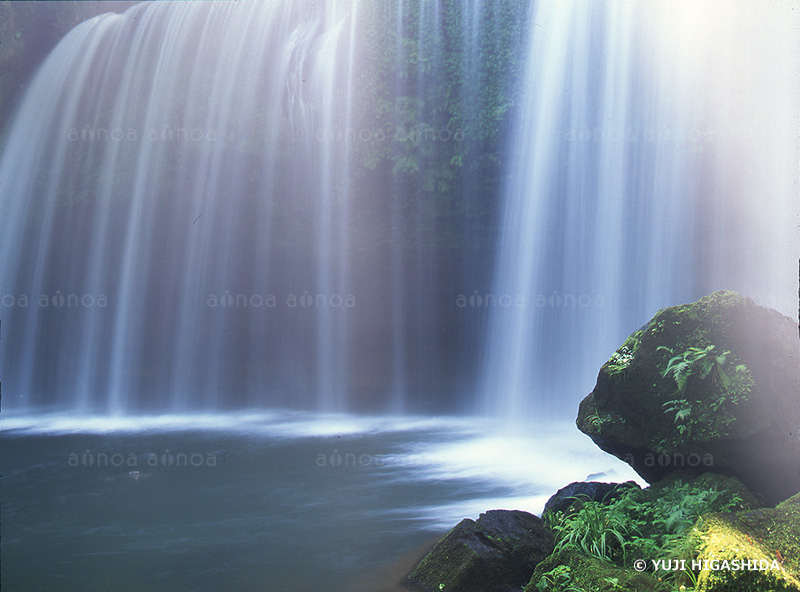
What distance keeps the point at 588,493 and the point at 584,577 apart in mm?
1691

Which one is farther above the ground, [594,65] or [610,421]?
[594,65]

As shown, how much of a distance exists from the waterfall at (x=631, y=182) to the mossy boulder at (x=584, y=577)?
6971 millimetres

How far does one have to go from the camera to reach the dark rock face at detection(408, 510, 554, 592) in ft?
12.8

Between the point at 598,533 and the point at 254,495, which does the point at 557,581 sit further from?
the point at 254,495

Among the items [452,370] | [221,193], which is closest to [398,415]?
[452,370]

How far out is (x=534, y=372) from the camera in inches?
421

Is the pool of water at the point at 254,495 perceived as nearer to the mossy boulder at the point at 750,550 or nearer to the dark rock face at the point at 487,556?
the dark rock face at the point at 487,556

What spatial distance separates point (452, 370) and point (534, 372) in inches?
94.3

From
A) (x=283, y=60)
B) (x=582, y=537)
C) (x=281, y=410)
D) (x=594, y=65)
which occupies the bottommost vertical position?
(x=281, y=410)

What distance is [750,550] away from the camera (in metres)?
2.89

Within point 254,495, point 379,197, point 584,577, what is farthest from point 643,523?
point 379,197

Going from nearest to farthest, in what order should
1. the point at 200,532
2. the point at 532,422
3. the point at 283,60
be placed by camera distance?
the point at 200,532 → the point at 532,422 → the point at 283,60

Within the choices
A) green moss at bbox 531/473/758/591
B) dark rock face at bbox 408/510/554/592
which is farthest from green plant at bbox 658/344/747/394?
dark rock face at bbox 408/510/554/592

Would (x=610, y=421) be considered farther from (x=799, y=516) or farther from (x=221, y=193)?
(x=221, y=193)
